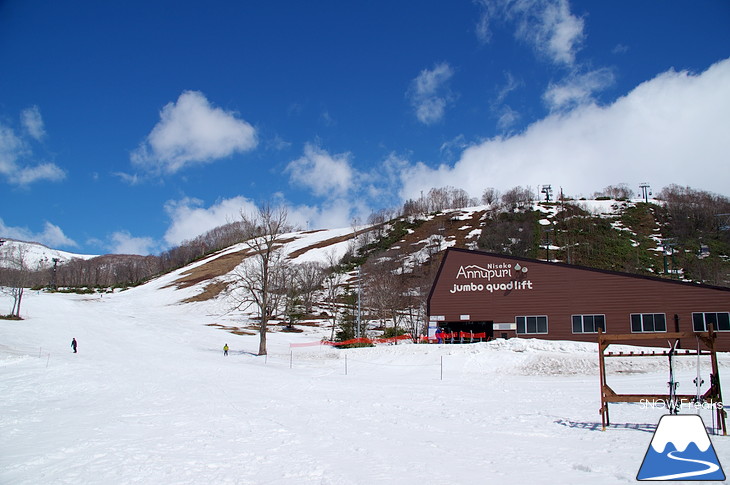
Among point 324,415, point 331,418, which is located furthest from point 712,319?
point 331,418

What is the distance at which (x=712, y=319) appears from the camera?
113ft

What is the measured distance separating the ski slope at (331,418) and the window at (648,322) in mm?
6185

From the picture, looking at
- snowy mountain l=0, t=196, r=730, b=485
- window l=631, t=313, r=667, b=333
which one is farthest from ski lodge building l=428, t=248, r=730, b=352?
snowy mountain l=0, t=196, r=730, b=485

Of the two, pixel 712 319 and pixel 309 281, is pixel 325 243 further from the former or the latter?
pixel 712 319

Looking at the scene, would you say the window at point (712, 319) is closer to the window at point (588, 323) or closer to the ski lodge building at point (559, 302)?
the ski lodge building at point (559, 302)

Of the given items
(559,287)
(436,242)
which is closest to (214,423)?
(559,287)

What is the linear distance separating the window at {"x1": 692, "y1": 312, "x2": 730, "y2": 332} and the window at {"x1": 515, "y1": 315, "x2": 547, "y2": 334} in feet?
33.2

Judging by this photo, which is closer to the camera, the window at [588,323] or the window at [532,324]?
the window at [588,323]

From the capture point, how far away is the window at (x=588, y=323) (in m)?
37.0

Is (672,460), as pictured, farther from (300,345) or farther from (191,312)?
(191,312)

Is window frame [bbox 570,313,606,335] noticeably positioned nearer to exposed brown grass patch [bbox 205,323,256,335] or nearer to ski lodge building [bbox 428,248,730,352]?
ski lodge building [bbox 428,248,730,352]

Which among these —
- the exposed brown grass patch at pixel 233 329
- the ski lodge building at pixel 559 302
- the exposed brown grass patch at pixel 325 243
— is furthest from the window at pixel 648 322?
the exposed brown grass patch at pixel 325 243

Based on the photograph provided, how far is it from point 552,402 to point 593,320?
2264cm

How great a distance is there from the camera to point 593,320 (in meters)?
37.2
